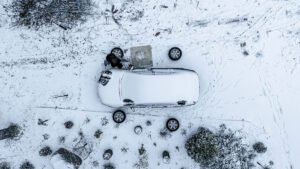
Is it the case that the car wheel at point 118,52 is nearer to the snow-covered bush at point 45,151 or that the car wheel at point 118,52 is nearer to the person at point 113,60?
the person at point 113,60

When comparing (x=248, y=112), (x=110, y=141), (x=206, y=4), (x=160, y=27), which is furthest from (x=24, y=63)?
(x=248, y=112)

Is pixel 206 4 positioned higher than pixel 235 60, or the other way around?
pixel 206 4

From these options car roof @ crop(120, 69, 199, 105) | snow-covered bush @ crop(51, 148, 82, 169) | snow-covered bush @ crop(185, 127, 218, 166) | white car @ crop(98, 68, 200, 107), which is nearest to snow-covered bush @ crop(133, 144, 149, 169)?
snow-covered bush @ crop(185, 127, 218, 166)

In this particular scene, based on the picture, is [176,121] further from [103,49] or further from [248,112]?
[103,49]

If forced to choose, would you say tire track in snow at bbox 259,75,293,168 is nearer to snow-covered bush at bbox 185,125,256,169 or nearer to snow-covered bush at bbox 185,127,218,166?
snow-covered bush at bbox 185,125,256,169

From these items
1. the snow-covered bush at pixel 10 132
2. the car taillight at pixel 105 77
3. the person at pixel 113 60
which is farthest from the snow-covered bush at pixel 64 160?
the person at pixel 113 60

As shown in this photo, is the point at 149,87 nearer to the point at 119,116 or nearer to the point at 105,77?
the point at 105,77

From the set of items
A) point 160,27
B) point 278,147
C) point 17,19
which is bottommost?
point 278,147

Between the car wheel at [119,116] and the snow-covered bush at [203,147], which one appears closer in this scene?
the snow-covered bush at [203,147]
